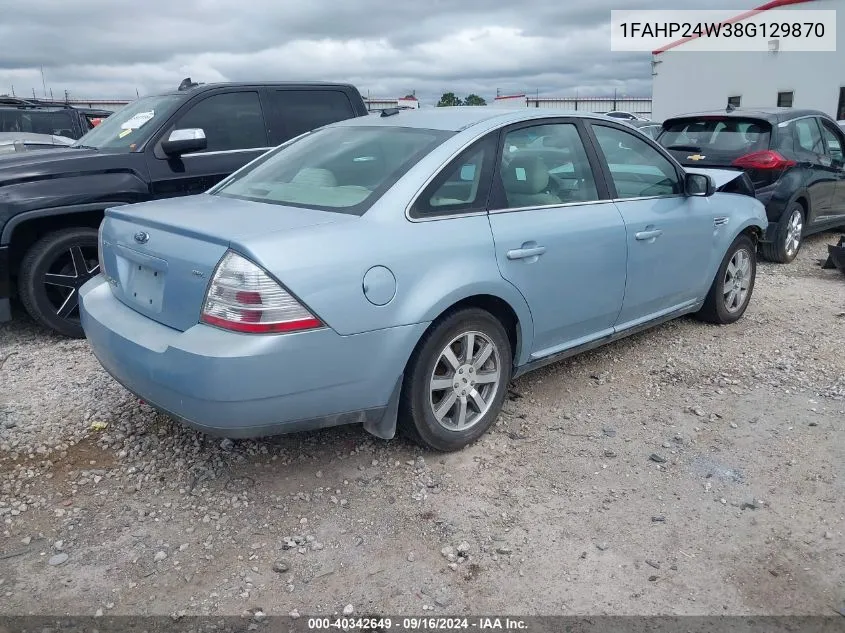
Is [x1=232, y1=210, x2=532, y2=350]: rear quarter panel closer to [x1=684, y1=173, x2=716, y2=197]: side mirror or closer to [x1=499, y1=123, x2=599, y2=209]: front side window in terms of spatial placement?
[x1=499, y1=123, x2=599, y2=209]: front side window

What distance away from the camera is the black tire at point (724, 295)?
5.11 m

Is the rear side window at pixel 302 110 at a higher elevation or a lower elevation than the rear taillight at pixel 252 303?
higher

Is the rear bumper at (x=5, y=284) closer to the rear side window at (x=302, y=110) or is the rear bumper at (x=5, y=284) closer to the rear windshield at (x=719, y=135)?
the rear side window at (x=302, y=110)

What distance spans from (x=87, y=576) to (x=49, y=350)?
107 inches

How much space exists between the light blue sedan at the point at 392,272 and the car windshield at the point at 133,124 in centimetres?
→ 183

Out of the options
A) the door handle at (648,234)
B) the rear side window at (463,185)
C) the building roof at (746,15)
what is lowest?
the door handle at (648,234)

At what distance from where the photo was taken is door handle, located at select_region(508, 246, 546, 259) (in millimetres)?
3402

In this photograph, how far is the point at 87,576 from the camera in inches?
102

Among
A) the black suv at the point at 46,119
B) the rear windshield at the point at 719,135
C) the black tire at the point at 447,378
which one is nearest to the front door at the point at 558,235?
the black tire at the point at 447,378

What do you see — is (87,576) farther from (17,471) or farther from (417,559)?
(417,559)

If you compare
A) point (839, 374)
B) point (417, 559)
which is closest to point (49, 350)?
point (417, 559)

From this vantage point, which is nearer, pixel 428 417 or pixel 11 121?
pixel 428 417

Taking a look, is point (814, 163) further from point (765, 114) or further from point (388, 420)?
point (388, 420)

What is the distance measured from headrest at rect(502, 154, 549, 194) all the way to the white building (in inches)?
916
